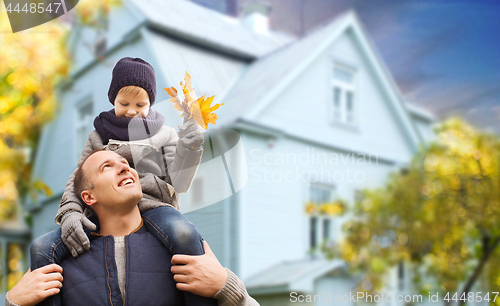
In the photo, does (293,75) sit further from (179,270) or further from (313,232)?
(179,270)

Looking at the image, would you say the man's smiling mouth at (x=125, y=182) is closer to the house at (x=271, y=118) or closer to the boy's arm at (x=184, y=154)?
the boy's arm at (x=184, y=154)

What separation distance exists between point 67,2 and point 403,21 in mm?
3611

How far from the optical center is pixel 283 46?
5.93 m

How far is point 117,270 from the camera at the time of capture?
97cm

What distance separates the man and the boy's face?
5.5 inches

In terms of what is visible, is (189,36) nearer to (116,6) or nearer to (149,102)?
(116,6)

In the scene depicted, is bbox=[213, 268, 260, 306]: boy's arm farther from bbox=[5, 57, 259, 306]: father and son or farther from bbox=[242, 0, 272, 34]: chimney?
bbox=[242, 0, 272, 34]: chimney

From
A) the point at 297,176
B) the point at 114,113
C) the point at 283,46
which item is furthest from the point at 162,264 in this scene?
the point at 283,46

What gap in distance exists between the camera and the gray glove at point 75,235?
0.96 m

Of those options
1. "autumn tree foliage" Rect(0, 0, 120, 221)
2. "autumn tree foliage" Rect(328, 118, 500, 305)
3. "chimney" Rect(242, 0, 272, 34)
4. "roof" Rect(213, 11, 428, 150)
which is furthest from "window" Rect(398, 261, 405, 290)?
"autumn tree foliage" Rect(0, 0, 120, 221)

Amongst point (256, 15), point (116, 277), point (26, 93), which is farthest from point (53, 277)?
point (256, 15)

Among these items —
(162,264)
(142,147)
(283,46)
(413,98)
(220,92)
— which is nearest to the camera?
(162,264)

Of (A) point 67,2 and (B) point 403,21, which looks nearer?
(A) point 67,2

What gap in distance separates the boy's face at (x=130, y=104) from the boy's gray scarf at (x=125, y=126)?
15mm
